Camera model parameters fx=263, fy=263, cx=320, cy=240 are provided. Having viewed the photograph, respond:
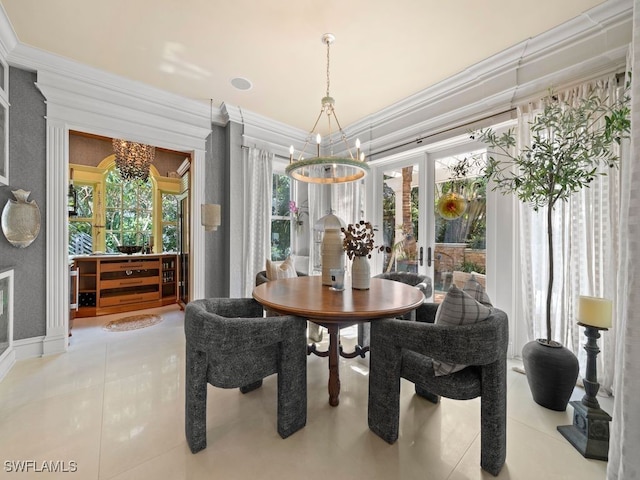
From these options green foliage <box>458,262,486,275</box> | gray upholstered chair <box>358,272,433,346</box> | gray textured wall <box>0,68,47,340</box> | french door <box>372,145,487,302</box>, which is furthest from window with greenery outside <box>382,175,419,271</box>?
gray textured wall <box>0,68,47,340</box>

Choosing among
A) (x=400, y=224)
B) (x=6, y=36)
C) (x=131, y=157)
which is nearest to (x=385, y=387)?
(x=400, y=224)

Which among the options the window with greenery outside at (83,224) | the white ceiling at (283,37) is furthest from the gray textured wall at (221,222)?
the window with greenery outside at (83,224)

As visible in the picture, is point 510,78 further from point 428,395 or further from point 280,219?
point 280,219

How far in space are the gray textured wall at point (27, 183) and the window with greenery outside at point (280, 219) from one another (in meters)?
2.70

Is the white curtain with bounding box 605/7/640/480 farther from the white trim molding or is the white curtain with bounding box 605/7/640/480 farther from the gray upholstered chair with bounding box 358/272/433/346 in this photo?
the white trim molding

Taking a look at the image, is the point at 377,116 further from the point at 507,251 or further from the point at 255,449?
the point at 255,449

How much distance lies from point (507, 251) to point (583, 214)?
65cm

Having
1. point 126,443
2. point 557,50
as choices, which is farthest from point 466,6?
point 126,443

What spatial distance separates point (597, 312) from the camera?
164 cm

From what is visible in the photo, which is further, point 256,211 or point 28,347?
point 256,211

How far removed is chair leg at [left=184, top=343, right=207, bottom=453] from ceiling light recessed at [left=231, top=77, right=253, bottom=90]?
2784 mm

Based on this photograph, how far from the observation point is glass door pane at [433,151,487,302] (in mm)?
2955

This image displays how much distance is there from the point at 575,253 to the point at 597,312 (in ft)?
2.54

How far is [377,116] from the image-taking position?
3.72m
